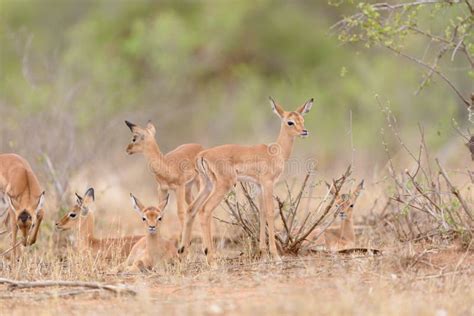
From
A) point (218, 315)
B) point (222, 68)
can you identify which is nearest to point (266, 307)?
point (218, 315)

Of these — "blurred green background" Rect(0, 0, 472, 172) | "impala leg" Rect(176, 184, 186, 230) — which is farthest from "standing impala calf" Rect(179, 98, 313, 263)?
"blurred green background" Rect(0, 0, 472, 172)

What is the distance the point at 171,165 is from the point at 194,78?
1506 centimetres

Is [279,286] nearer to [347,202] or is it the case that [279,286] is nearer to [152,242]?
[152,242]

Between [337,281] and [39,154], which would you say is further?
[39,154]

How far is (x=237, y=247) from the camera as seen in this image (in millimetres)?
11500

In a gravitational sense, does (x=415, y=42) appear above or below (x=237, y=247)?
above

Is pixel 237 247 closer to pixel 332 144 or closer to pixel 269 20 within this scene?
pixel 332 144

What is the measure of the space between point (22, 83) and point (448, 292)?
530 inches

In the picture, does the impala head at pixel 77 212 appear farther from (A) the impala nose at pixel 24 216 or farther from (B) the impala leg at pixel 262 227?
(B) the impala leg at pixel 262 227

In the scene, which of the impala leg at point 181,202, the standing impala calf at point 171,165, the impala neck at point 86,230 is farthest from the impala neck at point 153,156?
the impala neck at point 86,230

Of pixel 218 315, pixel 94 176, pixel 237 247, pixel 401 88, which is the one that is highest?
pixel 401 88

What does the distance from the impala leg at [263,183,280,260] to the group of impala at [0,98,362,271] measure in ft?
0.03

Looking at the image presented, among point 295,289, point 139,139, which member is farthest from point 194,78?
point 295,289

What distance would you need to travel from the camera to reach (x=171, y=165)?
11.3 m
